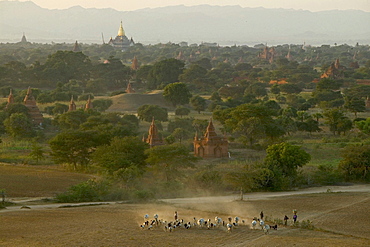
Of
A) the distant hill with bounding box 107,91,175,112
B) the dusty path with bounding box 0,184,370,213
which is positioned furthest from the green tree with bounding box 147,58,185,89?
the dusty path with bounding box 0,184,370,213

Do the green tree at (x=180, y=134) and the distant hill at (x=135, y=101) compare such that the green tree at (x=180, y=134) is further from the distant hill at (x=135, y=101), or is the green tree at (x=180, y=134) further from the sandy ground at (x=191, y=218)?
the distant hill at (x=135, y=101)

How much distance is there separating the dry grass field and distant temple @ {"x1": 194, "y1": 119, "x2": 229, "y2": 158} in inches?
456

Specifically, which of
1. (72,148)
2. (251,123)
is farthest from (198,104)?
(72,148)

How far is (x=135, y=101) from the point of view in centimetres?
A: 7375

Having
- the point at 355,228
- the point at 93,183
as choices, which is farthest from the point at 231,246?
the point at 93,183

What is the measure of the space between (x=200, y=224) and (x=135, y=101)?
5000 centimetres

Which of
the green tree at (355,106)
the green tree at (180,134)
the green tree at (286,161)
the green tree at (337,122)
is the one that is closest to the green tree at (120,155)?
the green tree at (286,161)

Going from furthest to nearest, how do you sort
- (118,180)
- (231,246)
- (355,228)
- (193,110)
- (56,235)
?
(193,110) → (118,180) → (355,228) → (56,235) → (231,246)

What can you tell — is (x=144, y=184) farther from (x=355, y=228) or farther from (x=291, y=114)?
(x=291, y=114)

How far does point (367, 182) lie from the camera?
36.6m

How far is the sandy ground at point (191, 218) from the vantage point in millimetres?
22594

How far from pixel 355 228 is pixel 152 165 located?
15.7m

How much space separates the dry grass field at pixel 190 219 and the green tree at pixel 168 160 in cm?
600

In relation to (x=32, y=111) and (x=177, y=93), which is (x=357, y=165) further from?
(x=177, y=93)
